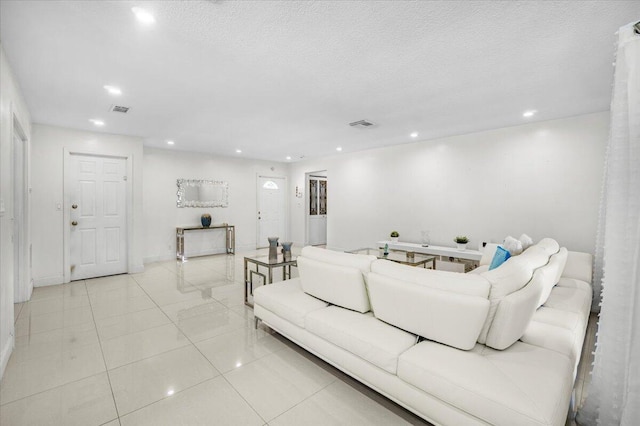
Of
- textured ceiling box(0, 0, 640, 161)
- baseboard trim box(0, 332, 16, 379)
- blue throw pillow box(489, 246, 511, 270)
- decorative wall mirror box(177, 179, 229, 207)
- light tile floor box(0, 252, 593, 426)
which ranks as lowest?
light tile floor box(0, 252, 593, 426)

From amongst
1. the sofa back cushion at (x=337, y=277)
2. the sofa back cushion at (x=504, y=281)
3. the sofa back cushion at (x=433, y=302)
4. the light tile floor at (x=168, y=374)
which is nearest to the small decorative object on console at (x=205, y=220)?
the light tile floor at (x=168, y=374)

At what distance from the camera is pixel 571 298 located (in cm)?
271

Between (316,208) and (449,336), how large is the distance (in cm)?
719

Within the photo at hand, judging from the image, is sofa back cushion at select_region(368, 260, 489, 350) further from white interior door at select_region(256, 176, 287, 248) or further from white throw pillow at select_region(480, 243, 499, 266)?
white interior door at select_region(256, 176, 287, 248)

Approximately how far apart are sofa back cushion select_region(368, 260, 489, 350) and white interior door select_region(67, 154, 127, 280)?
5308mm

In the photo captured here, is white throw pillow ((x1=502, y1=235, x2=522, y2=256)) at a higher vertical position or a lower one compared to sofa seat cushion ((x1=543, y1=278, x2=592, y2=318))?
higher

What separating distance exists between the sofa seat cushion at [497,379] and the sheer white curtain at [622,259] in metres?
0.20

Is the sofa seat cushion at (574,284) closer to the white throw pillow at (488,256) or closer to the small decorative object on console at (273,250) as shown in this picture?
the white throw pillow at (488,256)

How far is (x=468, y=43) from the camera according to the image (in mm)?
2266

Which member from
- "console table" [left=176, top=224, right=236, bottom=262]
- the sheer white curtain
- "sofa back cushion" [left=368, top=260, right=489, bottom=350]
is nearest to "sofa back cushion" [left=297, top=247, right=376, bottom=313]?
"sofa back cushion" [left=368, top=260, right=489, bottom=350]

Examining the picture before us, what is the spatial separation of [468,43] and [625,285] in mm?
1937

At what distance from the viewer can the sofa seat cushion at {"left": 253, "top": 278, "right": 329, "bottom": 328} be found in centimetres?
241

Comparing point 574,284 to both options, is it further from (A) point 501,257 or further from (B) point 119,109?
(B) point 119,109

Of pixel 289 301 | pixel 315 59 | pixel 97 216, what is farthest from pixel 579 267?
pixel 97 216
